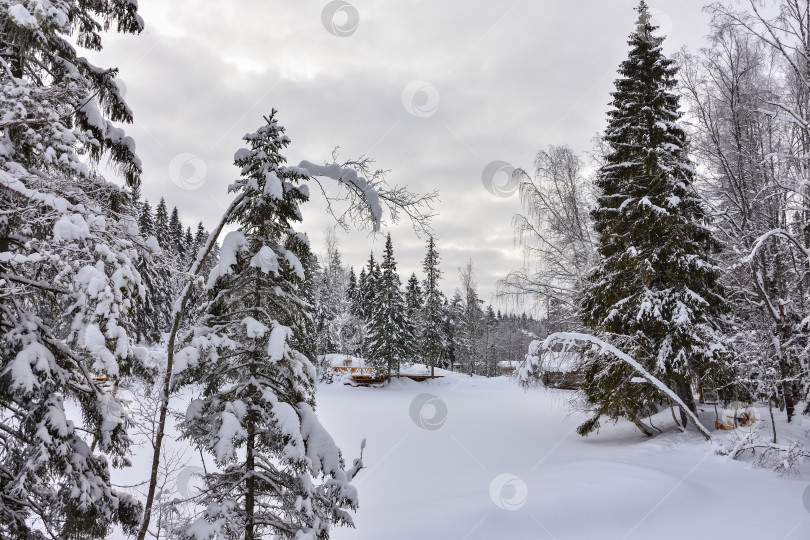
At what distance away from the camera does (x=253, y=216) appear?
20.1 feet

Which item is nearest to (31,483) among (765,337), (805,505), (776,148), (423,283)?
(805,505)

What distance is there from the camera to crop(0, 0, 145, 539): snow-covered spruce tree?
337 cm

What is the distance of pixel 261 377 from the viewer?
19.6 ft

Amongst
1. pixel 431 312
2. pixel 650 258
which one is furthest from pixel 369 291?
pixel 650 258

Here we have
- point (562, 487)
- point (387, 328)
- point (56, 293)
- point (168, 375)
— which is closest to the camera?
point (56, 293)

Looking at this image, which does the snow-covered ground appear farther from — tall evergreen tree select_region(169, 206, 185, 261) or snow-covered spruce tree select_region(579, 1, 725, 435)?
tall evergreen tree select_region(169, 206, 185, 261)

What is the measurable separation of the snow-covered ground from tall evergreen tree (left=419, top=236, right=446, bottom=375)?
22.0 meters

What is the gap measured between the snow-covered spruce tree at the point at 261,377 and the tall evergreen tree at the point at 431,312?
33.0 m

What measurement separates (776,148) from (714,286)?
628 cm

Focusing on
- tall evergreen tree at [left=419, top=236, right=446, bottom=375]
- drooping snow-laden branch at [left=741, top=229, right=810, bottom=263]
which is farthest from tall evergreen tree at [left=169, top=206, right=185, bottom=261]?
drooping snow-laden branch at [left=741, top=229, right=810, bottom=263]

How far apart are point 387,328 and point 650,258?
26276 mm

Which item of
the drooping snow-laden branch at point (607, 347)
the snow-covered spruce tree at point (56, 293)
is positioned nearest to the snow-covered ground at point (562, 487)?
the drooping snow-laden branch at point (607, 347)

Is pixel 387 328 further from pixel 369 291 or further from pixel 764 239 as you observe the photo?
pixel 764 239

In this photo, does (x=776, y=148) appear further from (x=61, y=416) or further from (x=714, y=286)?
(x=61, y=416)
